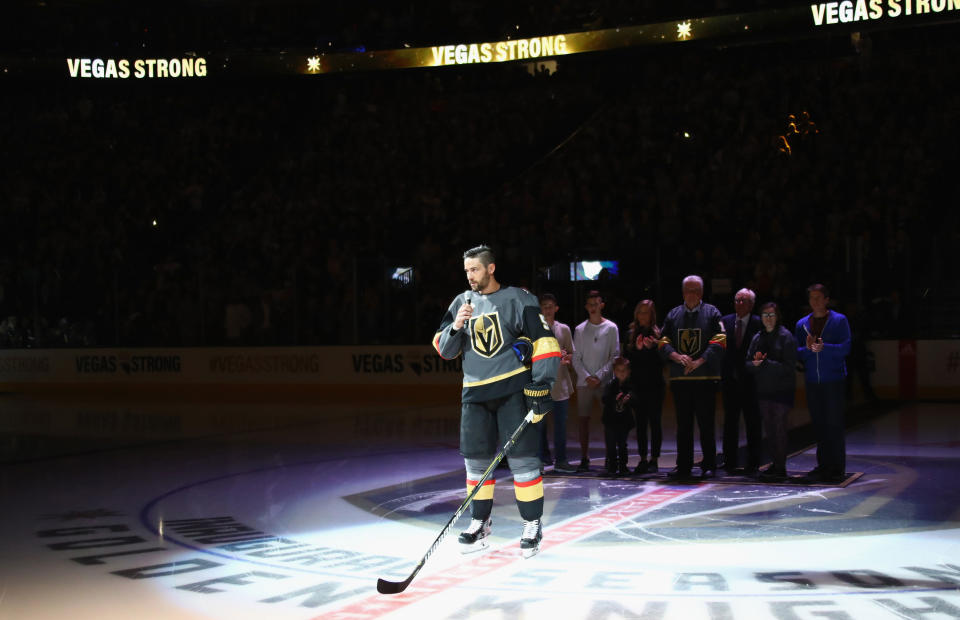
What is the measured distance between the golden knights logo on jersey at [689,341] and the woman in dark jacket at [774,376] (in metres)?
0.50

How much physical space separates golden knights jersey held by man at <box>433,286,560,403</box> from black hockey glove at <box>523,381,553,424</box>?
11 cm

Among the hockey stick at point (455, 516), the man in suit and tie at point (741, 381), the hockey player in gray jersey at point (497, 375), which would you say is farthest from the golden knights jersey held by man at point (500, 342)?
the man in suit and tie at point (741, 381)

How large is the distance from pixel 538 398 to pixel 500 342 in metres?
0.46

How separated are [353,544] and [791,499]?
11.7ft

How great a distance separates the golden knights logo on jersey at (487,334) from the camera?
21.1ft

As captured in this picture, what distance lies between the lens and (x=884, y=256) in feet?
51.8

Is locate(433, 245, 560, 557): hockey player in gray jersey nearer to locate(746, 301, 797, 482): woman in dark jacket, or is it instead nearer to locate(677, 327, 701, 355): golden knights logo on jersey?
locate(677, 327, 701, 355): golden knights logo on jersey

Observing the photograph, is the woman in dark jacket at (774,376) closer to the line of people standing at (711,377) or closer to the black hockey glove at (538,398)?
the line of people standing at (711,377)

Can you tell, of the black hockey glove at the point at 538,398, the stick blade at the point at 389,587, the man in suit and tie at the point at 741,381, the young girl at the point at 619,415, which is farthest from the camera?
the young girl at the point at 619,415

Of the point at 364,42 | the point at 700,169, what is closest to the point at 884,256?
the point at 700,169

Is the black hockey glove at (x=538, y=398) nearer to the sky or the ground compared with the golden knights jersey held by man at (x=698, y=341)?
nearer to the ground

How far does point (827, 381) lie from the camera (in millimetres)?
8781

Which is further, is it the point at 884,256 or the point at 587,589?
the point at 884,256

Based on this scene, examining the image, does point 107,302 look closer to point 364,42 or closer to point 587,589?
point 364,42
